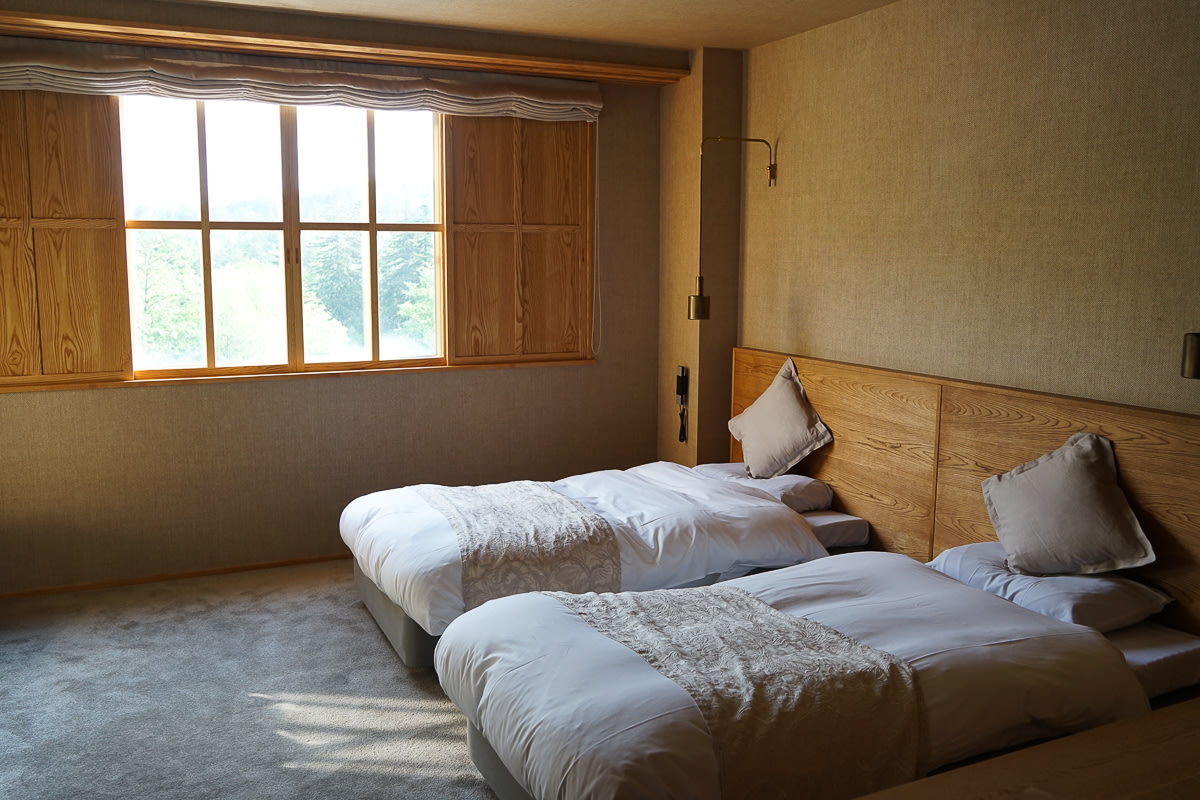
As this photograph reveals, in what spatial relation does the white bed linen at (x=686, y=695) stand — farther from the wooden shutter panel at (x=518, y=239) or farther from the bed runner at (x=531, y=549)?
the wooden shutter panel at (x=518, y=239)

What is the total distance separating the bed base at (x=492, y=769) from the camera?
2.40 m

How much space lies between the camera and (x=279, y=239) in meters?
4.58

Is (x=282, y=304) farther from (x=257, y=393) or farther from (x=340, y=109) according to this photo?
(x=340, y=109)

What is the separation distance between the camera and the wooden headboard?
2740mm

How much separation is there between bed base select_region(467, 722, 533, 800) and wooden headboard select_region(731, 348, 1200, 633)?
192 centimetres

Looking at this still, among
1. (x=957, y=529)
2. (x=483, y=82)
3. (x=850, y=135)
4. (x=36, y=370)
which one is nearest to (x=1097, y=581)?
(x=957, y=529)

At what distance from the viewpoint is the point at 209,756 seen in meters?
2.87

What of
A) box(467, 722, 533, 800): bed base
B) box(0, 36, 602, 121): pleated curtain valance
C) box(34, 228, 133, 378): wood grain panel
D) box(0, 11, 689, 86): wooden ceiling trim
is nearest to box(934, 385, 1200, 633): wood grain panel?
box(467, 722, 533, 800): bed base

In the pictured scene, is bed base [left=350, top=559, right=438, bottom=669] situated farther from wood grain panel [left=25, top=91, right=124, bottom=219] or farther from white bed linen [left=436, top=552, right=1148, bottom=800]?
wood grain panel [left=25, top=91, right=124, bottom=219]

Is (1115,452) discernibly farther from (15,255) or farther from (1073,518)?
(15,255)

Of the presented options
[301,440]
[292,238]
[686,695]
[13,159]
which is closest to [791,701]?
[686,695]

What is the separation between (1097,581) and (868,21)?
8.06ft

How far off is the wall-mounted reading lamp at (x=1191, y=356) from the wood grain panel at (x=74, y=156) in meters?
4.21

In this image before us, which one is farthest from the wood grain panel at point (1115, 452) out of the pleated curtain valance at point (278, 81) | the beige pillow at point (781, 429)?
the pleated curtain valance at point (278, 81)
